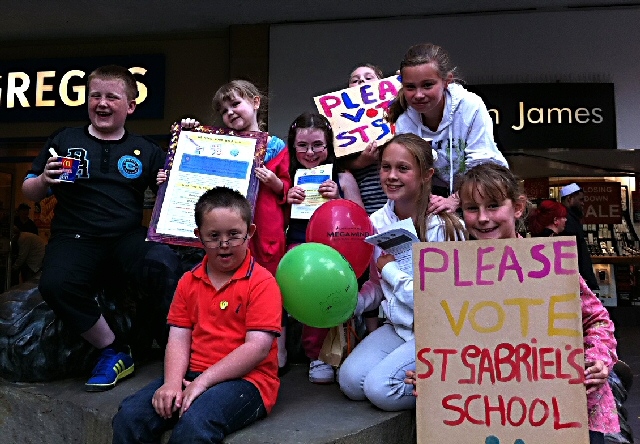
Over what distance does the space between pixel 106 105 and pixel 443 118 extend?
163 cm

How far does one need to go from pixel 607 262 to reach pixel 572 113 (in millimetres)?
2563

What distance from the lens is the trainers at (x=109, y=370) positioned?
2.66 m

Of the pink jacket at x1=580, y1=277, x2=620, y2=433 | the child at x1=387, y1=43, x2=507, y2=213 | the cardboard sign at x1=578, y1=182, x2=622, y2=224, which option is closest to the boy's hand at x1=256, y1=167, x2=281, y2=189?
the child at x1=387, y1=43, x2=507, y2=213

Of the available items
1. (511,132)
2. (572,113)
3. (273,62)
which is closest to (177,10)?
(273,62)

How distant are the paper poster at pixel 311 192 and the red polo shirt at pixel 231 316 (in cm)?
70

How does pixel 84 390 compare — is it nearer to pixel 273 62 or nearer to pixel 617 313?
pixel 273 62

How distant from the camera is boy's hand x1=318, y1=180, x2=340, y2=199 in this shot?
288 centimetres

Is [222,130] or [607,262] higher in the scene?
[222,130]

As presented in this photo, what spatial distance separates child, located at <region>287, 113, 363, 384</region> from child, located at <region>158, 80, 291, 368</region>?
0.07 m

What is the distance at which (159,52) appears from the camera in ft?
23.3

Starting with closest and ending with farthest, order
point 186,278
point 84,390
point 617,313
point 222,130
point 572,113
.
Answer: point 186,278 < point 84,390 < point 222,130 < point 572,113 < point 617,313

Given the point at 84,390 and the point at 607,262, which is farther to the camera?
the point at 607,262

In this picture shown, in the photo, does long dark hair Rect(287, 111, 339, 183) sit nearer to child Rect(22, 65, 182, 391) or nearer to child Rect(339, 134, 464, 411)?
child Rect(339, 134, 464, 411)

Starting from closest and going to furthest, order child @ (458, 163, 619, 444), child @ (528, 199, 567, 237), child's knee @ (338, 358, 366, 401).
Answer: child @ (458, 163, 619, 444) → child's knee @ (338, 358, 366, 401) → child @ (528, 199, 567, 237)
